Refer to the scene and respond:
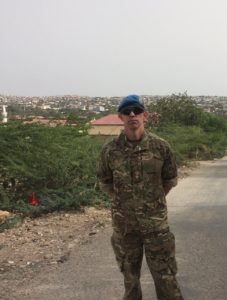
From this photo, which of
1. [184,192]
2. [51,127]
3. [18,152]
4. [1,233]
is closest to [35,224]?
[1,233]

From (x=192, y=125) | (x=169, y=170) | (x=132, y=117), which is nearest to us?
(x=132, y=117)

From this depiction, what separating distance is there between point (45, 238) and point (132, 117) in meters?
4.45

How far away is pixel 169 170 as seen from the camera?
4.55m

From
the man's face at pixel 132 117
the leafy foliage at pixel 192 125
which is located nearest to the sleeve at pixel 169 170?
the man's face at pixel 132 117

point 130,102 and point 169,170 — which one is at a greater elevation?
point 130,102

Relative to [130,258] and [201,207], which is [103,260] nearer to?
[130,258]

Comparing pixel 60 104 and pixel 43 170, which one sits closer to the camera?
pixel 43 170

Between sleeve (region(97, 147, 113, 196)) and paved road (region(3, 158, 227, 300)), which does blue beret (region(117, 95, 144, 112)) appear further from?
Answer: paved road (region(3, 158, 227, 300))

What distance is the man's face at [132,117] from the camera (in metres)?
4.36

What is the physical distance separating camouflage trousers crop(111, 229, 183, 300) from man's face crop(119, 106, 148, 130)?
3.01ft

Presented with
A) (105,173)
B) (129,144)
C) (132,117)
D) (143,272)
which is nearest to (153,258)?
(105,173)

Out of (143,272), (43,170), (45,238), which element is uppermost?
(143,272)

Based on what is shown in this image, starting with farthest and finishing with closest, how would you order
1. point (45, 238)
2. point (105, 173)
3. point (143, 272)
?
point (45, 238) < point (143, 272) < point (105, 173)

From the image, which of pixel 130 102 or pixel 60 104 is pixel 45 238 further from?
pixel 60 104
